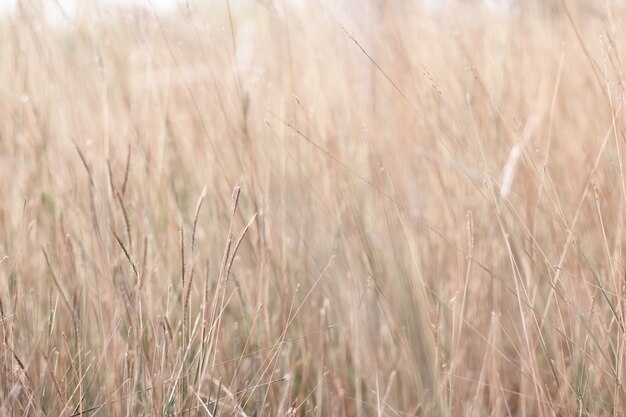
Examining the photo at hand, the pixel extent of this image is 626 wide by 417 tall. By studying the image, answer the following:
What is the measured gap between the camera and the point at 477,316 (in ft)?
4.43

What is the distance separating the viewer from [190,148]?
179 cm

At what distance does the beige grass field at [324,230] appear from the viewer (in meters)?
1.03

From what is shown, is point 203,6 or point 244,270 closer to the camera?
point 244,270

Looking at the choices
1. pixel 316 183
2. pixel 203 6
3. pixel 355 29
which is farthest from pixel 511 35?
pixel 203 6

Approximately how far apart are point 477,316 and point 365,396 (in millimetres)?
227

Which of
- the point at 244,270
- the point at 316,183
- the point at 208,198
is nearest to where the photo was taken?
the point at 244,270

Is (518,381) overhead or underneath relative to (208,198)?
underneath

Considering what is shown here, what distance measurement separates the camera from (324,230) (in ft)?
4.73

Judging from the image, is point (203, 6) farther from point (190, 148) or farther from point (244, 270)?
point (244, 270)

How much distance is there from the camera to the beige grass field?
3.37 feet

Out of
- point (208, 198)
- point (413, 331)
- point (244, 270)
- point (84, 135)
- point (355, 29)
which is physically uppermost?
point (355, 29)

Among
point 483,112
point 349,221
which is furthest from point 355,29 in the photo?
point 349,221

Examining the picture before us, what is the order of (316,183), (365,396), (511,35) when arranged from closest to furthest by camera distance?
(365,396) → (316,183) → (511,35)

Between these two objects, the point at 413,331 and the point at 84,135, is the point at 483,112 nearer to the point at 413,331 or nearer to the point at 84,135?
the point at 413,331
